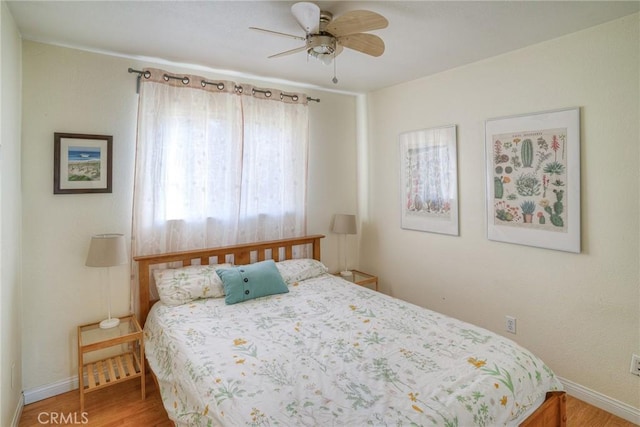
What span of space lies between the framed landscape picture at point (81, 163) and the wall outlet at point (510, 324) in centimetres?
333

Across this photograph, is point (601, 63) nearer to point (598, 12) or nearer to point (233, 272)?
point (598, 12)

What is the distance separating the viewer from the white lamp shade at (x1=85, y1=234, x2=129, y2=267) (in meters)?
2.32

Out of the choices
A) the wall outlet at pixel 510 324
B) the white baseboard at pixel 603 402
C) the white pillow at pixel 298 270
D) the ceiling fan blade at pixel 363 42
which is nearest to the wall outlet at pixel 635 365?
the white baseboard at pixel 603 402

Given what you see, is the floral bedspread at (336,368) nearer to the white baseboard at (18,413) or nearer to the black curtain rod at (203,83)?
the white baseboard at (18,413)

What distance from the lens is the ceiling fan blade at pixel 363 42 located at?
6.42ft

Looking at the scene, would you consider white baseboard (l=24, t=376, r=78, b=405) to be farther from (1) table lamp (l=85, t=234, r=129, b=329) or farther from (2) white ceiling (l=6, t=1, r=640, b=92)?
(2) white ceiling (l=6, t=1, r=640, b=92)

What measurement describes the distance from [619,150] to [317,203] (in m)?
2.54

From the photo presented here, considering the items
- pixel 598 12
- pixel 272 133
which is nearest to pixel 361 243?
pixel 272 133

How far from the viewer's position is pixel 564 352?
96.0 inches

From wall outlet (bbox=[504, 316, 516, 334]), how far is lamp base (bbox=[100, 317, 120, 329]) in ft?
10.0

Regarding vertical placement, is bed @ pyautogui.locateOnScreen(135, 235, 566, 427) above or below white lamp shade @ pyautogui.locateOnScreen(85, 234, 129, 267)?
below

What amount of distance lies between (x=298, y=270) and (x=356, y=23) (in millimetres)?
2084

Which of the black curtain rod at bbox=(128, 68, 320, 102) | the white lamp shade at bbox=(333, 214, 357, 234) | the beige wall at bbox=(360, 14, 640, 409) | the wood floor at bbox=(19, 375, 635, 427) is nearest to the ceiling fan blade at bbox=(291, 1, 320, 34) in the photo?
the black curtain rod at bbox=(128, 68, 320, 102)

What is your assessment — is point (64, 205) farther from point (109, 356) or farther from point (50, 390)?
point (50, 390)
